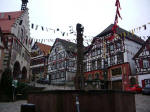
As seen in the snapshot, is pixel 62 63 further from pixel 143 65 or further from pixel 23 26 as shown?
pixel 143 65

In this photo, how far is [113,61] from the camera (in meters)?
32.7

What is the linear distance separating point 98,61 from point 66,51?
9.02 meters

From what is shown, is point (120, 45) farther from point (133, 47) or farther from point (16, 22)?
point (16, 22)

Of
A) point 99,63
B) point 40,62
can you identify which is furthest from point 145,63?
point 40,62

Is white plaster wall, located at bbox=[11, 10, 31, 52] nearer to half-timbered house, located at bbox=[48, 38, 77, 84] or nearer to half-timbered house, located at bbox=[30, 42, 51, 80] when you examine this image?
half-timbered house, located at bbox=[48, 38, 77, 84]

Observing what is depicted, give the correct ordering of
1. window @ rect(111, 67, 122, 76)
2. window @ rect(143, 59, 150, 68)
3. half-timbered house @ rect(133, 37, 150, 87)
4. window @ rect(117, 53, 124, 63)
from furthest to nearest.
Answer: window @ rect(117, 53, 124, 63)
window @ rect(111, 67, 122, 76)
window @ rect(143, 59, 150, 68)
half-timbered house @ rect(133, 37, 150, 87)

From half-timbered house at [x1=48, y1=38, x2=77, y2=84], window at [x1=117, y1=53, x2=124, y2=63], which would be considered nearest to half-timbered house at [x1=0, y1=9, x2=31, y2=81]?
half-timbered house at [x1=48, y1=38, x2=77, y2=84]

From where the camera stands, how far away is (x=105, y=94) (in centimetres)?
826

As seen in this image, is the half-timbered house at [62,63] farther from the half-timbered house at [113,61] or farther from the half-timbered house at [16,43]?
the half-timbered house at [16,43]

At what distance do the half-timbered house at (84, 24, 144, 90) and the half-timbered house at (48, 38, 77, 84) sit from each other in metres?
5.84

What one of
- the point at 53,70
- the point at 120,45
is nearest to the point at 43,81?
the point at 53,70

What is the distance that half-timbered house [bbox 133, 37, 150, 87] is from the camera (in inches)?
1104

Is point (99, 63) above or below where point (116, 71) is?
above

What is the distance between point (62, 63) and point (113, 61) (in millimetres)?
14010
